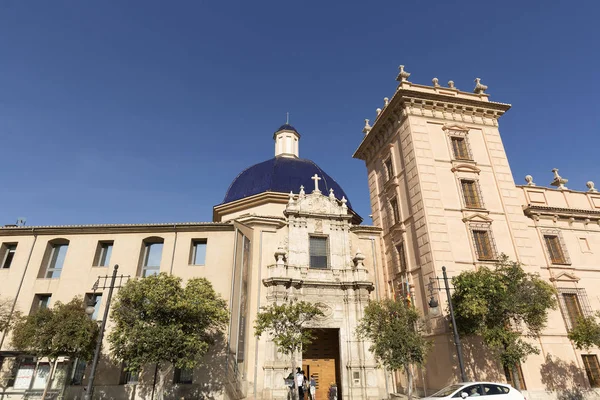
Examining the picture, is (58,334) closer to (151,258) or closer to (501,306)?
(151,258)

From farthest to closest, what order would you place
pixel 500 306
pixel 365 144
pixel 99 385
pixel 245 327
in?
pixel 365 144, pixel 245 327, pixel 99 385, pixel 500 306

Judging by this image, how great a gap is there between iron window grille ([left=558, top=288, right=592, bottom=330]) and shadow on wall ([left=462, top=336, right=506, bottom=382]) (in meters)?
6.23

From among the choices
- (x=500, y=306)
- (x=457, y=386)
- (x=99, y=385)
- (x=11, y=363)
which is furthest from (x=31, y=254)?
(x=500, y=306)

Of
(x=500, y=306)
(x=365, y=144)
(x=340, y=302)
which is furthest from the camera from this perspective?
(x=365, y=144)

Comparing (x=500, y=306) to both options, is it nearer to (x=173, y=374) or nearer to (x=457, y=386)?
(x=457, y=386)

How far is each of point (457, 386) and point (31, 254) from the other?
25123mm

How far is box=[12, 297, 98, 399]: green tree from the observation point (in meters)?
17.3

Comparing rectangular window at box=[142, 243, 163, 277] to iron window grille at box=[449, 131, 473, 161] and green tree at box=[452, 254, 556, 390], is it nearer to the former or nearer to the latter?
green tree at box=[452, 254, 556, 390]

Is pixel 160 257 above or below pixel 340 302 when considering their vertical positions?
above

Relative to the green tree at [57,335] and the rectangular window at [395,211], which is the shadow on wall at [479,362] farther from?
the green tree at [57,335]

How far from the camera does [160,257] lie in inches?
918

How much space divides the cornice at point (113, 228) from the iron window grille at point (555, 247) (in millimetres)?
20885

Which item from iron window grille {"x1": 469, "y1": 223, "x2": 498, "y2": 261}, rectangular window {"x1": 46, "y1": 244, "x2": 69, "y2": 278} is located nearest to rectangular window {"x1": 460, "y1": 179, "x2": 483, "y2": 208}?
iron window grille {"x1": 469, "y1": 223, "x2": 498, "y2": 261}

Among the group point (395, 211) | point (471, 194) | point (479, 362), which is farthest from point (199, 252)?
point (471, 194)
